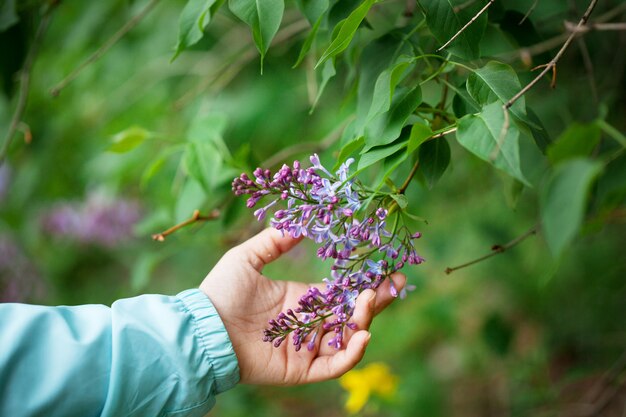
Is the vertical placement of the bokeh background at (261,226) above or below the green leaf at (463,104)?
below

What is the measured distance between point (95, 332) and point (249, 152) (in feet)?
1.67

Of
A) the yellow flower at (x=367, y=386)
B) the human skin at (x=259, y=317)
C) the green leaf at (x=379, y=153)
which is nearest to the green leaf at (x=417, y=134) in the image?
the green leaf at (x=379, y=153)

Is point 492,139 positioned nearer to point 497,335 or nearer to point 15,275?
point 497,335

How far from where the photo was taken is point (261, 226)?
5.23ft

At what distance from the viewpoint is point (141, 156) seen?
1.96m

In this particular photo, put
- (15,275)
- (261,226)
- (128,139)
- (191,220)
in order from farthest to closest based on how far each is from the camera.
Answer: (15,275) → (261,226) → (128,139) → (191,220)

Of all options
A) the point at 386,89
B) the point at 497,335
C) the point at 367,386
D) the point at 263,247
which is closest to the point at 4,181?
the point at 367,386

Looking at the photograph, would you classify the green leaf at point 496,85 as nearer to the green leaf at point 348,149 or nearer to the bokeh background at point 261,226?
the green leaf at point 348,149

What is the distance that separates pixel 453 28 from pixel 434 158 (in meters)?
0.19

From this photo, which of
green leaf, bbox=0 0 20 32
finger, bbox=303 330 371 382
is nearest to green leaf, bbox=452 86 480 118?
finger, bbox=303 330 371 382

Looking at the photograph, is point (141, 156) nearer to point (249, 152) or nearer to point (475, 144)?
point (249, 152)

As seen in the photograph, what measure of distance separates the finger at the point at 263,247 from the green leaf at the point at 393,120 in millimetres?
370

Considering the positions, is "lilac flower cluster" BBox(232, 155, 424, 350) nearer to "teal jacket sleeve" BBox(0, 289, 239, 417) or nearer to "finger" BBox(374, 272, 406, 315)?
"finger" BBox(374, 272, 406, 315)

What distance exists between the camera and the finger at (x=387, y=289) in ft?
A: 3.30
